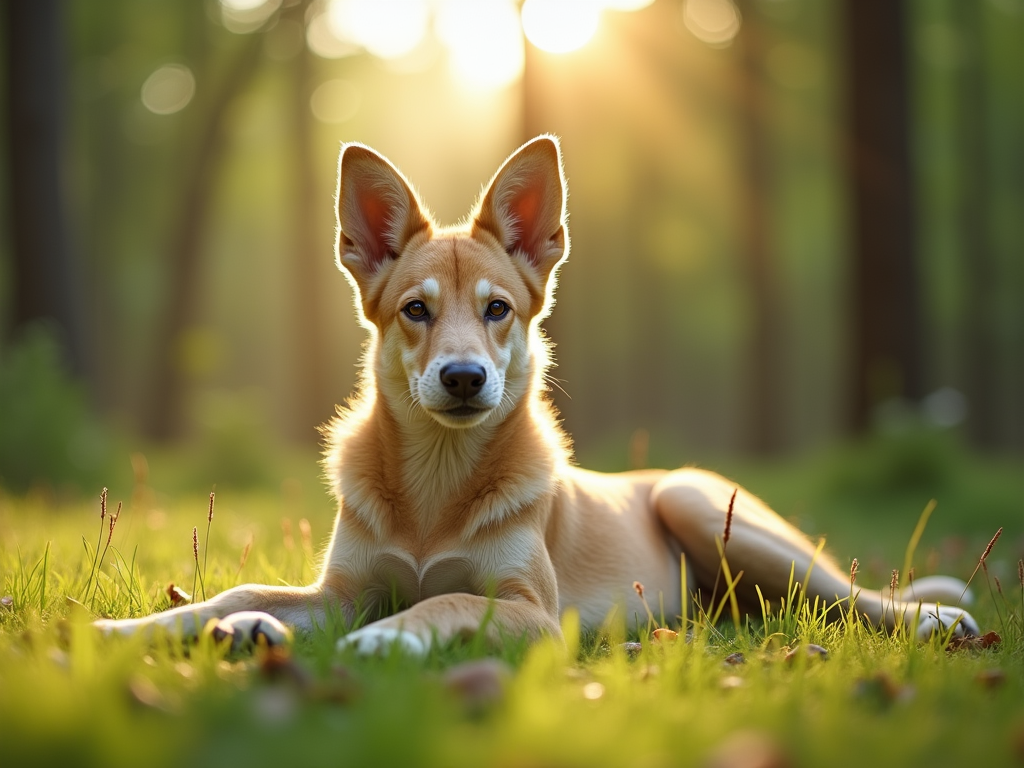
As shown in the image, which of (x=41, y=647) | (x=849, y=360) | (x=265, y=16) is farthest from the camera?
(x=265, y=16)

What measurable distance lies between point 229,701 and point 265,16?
792 inches

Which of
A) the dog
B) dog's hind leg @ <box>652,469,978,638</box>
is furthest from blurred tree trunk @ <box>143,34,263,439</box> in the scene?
dog's hind leg @ <box>652,469,978,638</box>

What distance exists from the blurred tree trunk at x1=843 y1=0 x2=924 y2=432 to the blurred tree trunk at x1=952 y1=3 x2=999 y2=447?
11638 millimetres

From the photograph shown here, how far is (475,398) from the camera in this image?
13.0 ft

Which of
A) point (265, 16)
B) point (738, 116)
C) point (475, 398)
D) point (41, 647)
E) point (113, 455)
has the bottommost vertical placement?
point (113, 455)

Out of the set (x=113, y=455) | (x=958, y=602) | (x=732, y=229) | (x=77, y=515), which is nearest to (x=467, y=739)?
(x=958, y=602)

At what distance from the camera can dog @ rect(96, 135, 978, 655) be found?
390 centimetres

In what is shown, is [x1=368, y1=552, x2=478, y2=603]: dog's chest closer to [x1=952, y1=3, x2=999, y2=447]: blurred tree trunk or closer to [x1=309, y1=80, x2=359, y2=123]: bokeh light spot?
[x1=309, y1=80, x2=359, y2=123]: bokeh light spot

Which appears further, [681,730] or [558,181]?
[558,181]

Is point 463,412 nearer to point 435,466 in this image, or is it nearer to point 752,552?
point 435,466

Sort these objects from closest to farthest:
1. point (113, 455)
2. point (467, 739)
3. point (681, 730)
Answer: point (467, 739), point (681, 730), point (113, 455)

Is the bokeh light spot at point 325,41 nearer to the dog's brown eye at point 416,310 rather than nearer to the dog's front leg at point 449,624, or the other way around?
the dog's brown eye at point 416,310

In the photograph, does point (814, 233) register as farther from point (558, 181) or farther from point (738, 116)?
point (558, 181)

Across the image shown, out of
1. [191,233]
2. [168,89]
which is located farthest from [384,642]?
[168,89]
